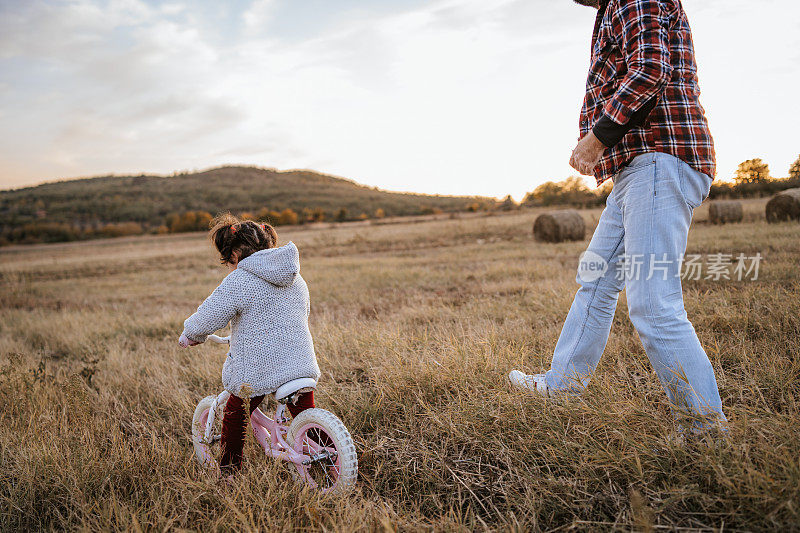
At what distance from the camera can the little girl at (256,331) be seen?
2.15 meters

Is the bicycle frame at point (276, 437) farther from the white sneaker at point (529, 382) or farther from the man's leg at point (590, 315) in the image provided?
the man's leg at point (590, 315)

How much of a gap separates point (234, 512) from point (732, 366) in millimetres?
2896

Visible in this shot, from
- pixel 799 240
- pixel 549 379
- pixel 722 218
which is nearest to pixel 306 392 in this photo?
pixel 549 379

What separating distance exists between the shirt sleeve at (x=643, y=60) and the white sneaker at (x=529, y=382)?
1360 mm

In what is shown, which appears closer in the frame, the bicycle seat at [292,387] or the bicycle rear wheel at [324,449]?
the bicycle rear wheel at [324,449]

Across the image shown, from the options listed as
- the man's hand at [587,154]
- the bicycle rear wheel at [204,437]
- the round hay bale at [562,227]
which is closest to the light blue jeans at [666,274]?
the man's hand at [587,154]

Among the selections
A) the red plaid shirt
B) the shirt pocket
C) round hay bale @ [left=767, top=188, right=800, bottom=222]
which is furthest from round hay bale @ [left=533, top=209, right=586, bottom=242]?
the red plaid shirt

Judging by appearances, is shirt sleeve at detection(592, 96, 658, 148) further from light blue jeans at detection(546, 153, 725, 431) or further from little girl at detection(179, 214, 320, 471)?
little girl at detection(179, 214, 320, 471)

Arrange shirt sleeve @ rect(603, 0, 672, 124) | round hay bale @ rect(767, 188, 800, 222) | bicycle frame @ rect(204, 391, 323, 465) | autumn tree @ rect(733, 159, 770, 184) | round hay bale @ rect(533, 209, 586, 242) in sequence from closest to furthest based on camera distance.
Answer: shirt sleeve @ rect(603, 0, 672, 124), bicycle frame @ rect(204, 391, 323, 465), autumn tree @ rect(733, 159, 770, 184), round hay bale @ rect(767, 188, 800, 222), round hay bale @ rect(533, 209, 586, 242)

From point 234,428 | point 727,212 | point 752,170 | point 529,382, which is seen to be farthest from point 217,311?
point 727,212

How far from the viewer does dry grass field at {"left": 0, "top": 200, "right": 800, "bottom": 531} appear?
161 centimetres

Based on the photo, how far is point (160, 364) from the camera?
13.3 ft

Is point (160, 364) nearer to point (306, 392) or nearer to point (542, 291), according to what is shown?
point (306, 392)

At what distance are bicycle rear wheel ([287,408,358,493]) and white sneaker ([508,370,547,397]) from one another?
3.18ft
